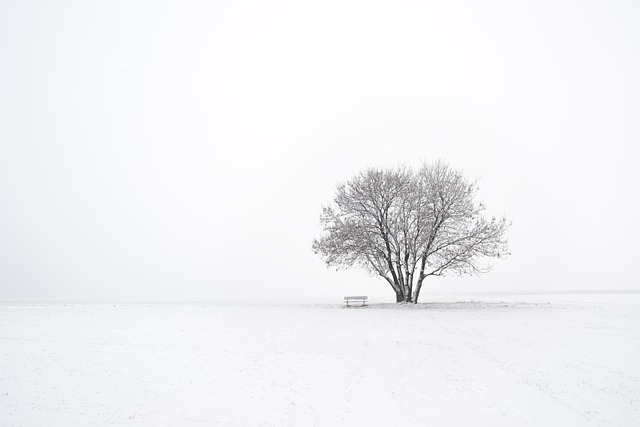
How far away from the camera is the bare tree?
40500 mm

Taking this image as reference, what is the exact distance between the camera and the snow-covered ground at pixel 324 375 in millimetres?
11320

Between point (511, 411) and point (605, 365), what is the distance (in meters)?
6.67

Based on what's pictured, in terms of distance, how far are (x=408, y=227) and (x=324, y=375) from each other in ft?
96.1

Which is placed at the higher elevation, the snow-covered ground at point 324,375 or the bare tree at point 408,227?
the bare tree at point 408,227

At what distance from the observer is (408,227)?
42.3 metres

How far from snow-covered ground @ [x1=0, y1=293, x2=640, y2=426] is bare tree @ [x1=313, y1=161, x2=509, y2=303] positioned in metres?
15.4

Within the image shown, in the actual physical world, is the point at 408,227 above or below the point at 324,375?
above

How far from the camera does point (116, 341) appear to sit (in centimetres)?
2098

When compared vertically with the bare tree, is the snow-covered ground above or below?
below

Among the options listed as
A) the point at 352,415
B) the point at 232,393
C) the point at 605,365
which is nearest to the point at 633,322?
the point at 605,365

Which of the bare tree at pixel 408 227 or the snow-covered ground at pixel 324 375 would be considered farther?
the bare tree at pixel 408 227

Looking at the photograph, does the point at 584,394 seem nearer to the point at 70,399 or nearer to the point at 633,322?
the point at 70,399

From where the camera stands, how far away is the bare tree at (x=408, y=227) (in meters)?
40.5

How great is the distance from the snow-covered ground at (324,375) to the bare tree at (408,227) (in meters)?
15.4
